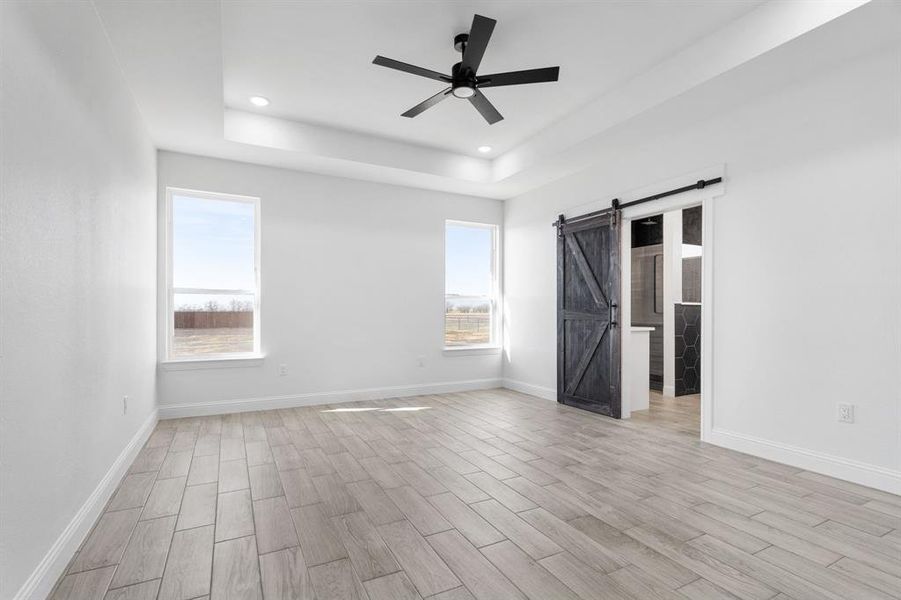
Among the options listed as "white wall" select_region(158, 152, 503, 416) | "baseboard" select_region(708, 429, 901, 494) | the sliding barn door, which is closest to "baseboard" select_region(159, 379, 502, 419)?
"white wall" select_region(158, 152, 503, 416)

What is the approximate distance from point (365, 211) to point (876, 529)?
5.14 meters

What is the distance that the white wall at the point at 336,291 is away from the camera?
4.91 meters

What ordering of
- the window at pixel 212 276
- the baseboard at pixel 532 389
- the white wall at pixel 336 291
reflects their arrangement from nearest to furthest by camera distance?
the window at pixel 212 276 → the white wall at pixel 336 291 → the baseboard at pixel 532 389

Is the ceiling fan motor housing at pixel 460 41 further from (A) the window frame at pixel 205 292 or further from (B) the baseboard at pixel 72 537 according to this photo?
(B) the baseboard at pixel 72 537

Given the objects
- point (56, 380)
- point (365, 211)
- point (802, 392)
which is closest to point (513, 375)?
point (365, 211)

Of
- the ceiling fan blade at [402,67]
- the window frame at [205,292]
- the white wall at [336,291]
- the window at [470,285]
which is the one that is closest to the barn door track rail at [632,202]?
the window at [470,285]

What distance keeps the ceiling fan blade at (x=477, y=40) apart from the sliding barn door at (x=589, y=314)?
8.09 ft

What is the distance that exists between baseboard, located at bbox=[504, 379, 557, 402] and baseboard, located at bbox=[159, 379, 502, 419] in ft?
0.67

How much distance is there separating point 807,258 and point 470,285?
3.97 meters

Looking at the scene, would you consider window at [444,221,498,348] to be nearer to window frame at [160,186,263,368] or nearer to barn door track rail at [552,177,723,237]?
barn door track rail at [552,177,723,237]

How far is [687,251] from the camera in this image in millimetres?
6652

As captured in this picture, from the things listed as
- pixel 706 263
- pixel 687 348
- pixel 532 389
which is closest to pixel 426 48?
pixel 706 263

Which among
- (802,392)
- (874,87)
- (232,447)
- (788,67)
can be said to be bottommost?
(232,447)

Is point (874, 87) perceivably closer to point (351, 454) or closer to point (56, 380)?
point (351, 454)
